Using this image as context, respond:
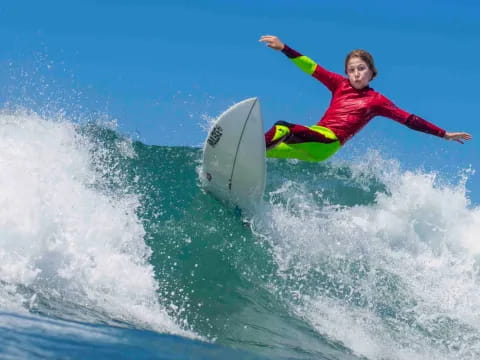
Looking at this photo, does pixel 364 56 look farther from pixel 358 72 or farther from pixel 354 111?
pixel 354 111

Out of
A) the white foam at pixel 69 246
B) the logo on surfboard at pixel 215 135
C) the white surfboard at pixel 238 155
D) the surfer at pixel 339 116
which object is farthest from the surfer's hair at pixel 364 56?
the white foam at pixel 69 246

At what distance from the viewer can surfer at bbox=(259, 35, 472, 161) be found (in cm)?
685

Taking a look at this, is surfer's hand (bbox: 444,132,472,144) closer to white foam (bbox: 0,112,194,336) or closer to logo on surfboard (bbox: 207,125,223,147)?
logo on surfboard (bbox: 207,125,223,147)

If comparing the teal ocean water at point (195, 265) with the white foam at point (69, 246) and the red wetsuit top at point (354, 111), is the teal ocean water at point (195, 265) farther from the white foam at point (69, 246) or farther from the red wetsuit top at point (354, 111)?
the red wetsuit top at point (354, 111)

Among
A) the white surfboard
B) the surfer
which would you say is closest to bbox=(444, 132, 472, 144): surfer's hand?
the surfer

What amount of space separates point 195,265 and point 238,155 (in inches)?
59.5

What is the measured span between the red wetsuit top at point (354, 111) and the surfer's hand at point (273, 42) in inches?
3.8

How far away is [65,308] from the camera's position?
3758mm

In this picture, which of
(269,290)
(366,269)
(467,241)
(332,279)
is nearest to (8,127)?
(269,290)

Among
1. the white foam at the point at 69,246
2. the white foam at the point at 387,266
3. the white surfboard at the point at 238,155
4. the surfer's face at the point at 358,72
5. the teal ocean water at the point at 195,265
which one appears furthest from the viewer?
the surfer's face at the point at 358,72

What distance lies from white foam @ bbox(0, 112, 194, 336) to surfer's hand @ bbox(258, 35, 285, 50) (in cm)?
273

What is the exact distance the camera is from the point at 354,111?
23.5 ft

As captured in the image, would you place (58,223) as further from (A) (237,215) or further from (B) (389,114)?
(B) (389,114)

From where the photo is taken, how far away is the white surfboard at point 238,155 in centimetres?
667
